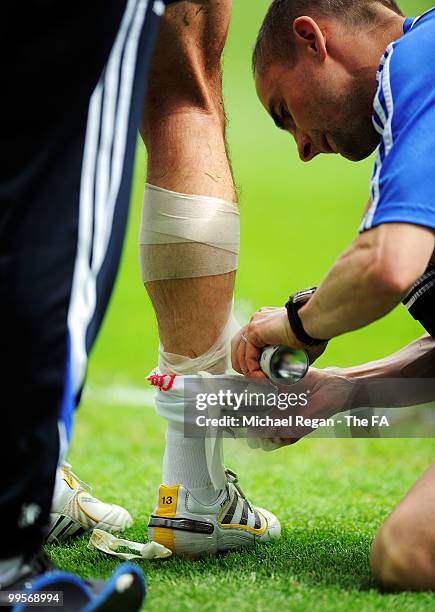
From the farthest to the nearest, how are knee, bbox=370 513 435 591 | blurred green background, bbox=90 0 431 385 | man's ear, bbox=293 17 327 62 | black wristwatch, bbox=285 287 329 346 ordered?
1. blurred green background, bbox=90 0 431 385
2. man's ear, bbox=293 17 327 62
3. black wristwatch, bbox=285 287 329 346
4. knee, bbox=370 513 435 591

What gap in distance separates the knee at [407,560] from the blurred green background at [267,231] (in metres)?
0.57

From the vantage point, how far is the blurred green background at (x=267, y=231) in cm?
705

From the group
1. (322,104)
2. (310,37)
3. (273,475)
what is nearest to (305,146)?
(322,104)

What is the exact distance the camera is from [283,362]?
216 centimetres

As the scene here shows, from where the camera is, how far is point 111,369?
6.38 m

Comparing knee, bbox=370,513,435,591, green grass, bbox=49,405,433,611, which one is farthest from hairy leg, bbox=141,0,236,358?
knee, bbox=370,513,435,591

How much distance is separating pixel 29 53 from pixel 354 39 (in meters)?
0.96

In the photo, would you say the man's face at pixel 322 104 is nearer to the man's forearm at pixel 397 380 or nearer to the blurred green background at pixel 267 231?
the blurred green background at pixel 267 231

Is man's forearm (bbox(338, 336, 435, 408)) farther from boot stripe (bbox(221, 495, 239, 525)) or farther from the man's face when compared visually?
the man's face

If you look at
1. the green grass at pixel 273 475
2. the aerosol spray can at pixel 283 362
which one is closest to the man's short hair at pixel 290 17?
the green grass at pixel 273 475

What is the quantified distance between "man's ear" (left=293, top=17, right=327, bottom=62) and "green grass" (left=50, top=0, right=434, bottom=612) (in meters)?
0.46

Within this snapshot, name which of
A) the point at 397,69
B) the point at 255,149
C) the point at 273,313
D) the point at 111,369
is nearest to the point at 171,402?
the point at 273,313

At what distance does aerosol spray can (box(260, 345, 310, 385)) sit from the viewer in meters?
2.14

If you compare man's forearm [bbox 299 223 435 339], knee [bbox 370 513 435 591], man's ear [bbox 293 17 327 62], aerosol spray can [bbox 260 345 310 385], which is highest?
man's ear [bbox 293 17 327 62]
